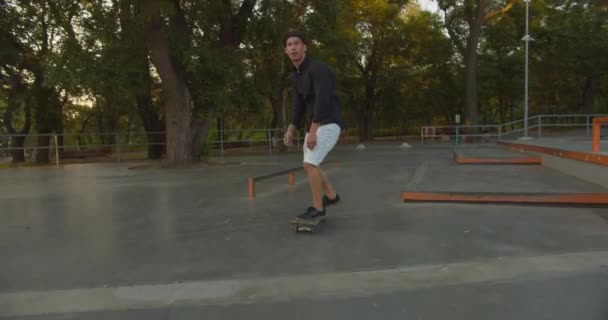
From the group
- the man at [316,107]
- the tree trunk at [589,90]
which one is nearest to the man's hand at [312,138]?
the man at [316,107]

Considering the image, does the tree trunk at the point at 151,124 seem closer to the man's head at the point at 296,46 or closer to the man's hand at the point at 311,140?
the man's head at the point at 296,46

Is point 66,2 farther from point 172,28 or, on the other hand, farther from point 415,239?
point 415,239

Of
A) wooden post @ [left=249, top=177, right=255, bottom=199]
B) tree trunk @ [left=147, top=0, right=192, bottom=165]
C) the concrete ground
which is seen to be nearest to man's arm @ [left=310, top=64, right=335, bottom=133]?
the concrete ground

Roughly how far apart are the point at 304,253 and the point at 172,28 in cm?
950

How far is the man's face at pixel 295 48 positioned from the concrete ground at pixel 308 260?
5.26 feet

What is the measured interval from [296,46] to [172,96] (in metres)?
8.42

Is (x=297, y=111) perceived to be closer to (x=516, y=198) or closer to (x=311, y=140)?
(x=311, y=140)

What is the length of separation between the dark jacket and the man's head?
68mm

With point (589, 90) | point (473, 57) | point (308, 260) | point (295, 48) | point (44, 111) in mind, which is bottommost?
point (308, 260)

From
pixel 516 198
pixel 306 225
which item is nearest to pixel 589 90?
pixel 516 198

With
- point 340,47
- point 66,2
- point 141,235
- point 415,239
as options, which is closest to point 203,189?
point 141,235

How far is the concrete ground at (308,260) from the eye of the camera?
87.0 inches

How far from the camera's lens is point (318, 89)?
3578 mm

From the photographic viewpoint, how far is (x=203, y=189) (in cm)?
672
